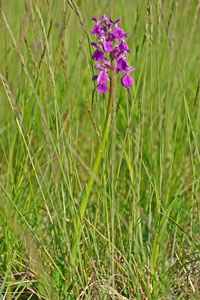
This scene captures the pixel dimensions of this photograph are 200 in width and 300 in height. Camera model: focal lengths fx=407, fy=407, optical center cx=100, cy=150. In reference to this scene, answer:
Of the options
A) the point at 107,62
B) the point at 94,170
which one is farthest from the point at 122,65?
the point at 94,170

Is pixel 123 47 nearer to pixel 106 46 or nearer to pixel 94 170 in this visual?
pixel 106 46

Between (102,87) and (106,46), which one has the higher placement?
(106,46)

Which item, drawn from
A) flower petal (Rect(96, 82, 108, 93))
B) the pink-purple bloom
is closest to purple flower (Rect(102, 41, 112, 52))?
the pink-purple bloom

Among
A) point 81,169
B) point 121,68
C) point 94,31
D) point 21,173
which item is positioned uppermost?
point 94,31

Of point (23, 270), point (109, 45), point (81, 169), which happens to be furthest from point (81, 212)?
point (81, 169)

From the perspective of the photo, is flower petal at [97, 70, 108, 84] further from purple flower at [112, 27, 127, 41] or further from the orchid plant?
purple flower at [112, 27, 127, 41]

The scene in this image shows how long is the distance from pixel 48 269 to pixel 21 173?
1.36 feet

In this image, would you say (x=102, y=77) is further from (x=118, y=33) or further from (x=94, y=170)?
(x=94, y=170)

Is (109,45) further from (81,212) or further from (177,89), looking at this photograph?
(177,89)

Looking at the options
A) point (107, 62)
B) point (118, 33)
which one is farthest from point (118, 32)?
point (107, 62)

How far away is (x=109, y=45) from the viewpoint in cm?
130

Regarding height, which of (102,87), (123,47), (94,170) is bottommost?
(94,170)

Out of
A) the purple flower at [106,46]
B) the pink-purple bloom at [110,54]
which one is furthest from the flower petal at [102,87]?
the purple flower at [106,46]

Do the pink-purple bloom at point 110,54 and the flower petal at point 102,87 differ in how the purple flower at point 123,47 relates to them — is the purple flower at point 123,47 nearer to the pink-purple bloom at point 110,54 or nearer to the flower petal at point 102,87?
the pink-purple bloom at point 110,54
